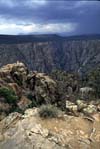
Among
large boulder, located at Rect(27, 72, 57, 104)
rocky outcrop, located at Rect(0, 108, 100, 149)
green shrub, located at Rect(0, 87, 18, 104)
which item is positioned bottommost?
large boulder, located at Rect(27, 72, 57, 104)

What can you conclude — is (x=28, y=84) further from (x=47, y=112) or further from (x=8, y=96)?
(x=47, y=112)

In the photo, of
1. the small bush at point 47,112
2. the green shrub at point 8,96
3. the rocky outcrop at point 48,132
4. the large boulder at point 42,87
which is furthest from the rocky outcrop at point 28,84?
the small bush at point 47,112

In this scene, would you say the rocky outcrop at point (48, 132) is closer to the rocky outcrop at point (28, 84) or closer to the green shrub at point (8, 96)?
the green shrub at point (8, 96)

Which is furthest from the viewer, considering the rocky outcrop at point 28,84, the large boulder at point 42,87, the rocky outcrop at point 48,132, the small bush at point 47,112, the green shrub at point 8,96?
the large boulder at point 42,87

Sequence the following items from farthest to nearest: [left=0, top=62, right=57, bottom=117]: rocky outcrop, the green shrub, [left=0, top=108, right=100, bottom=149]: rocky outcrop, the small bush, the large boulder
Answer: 1. the large boulder
2. [left=0, top=62, right=57, bottom=117]: rocky outcrop
3. the green shrub
4. the small bush
5. [left=0, top=108, right=100, bottom=149]: rocky outcrop

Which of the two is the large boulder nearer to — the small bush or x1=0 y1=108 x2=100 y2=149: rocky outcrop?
x1=0 y1=108 x2=100 y2=149: rocky outcrop

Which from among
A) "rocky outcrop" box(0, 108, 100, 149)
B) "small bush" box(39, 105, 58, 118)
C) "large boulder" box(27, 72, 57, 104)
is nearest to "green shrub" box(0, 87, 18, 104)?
"large boulder" box(27, 72, 57, 104)

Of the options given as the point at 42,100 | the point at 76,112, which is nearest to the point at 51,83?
the point at 42,100

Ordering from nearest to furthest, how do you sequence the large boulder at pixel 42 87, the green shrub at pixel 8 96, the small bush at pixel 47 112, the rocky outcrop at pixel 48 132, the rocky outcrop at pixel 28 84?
the rocky outcrop at pixel 48 132, the small bush at pixel 47 112, the green shrub at pixel 8 96, the rocky outcrop at pixel 28 84, the large boulder at pixel 42 87

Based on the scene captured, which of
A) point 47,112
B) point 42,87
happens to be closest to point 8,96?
point 42,87
